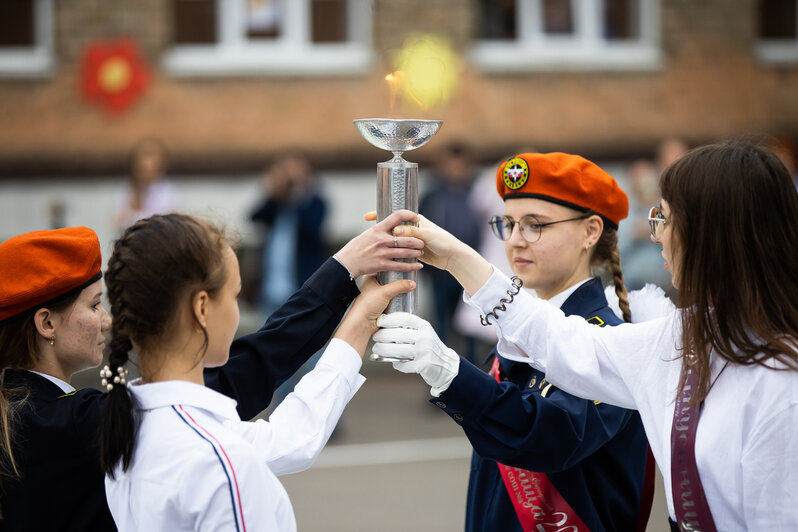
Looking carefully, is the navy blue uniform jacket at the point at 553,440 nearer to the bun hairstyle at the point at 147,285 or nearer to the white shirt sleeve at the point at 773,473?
the white shirt sleeve at the point at 773,473

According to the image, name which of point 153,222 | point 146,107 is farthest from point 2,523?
point 146,107

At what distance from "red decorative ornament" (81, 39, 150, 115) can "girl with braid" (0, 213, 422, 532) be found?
8395 mm

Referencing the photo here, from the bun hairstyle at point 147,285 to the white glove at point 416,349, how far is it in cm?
47

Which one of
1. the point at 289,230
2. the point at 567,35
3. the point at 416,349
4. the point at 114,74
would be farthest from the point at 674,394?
the point at 567,35

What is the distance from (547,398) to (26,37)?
9.76 metres

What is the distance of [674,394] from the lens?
2.10 m

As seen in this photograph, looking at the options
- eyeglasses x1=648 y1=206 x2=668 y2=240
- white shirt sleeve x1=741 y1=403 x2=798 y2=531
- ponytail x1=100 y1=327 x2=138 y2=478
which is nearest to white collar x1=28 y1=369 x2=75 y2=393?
ponytail x1=100 y1=327 x2=138 y2=478

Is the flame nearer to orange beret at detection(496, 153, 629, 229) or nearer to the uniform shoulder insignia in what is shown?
orange beret at detection(496, 153, 629, 229)

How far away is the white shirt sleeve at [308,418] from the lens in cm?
218

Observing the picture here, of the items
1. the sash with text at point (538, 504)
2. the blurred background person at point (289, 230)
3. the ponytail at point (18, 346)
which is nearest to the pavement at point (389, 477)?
the blurred background person at point (289, 230)

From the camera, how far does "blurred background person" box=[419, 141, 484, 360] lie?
8.37 metres

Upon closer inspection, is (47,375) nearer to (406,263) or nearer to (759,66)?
(406,263)

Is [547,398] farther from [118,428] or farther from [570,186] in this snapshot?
[118,428]

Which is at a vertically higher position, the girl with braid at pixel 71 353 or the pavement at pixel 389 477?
the girl with braid at pixel 71 353
